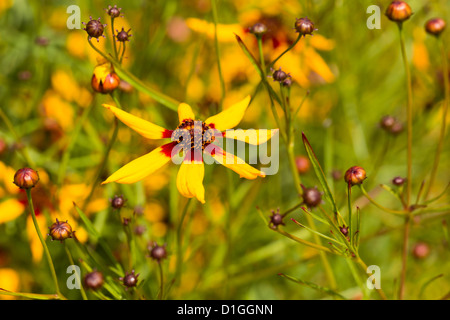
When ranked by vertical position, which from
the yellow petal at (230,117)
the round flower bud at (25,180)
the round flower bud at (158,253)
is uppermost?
the yellow petal at (230,117)

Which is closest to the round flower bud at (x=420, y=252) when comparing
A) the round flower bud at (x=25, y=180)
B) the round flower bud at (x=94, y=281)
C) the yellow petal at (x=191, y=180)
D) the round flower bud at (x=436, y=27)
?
the round flower bud at (x=436, y=27)

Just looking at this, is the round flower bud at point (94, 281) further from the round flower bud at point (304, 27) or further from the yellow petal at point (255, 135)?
the round flower bud at point (304, 27)

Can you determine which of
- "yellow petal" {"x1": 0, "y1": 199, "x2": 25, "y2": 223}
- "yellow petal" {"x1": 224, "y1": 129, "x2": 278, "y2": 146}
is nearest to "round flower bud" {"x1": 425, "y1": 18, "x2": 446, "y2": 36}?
"yellow petal" {"x1": 224, "y1": 129, "x2": 278, "y2": 146}

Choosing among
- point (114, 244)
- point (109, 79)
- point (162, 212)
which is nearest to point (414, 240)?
point (162, 212)

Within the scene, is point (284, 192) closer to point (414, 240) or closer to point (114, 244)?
point (414, 240)

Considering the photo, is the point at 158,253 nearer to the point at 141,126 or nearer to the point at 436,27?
the point at 141,126

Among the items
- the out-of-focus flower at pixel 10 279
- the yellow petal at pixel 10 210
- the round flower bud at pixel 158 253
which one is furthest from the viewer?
the out-of-focus flower at pixel 10 279
